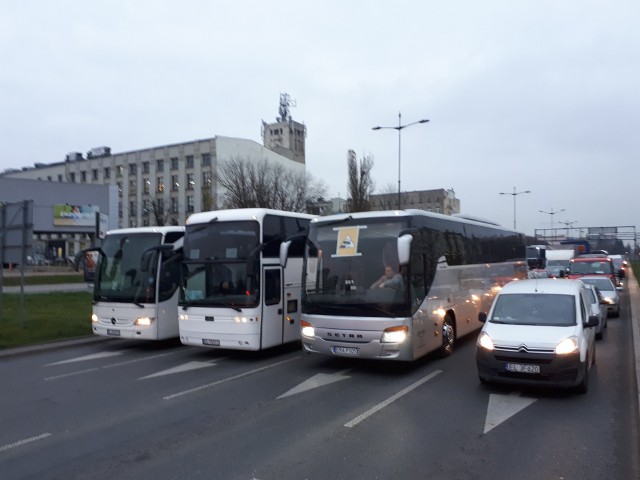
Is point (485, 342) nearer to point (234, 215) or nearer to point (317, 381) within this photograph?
point (317, 381)

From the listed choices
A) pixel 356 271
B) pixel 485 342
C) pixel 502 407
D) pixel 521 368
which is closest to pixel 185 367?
pixel 356 271

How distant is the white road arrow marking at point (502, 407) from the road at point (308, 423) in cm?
3

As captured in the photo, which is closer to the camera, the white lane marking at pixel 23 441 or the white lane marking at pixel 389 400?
the white lane marking at pixel 23 441

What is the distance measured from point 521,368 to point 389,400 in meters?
2.08

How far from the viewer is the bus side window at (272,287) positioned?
12.2 meters

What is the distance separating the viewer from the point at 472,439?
265 inches

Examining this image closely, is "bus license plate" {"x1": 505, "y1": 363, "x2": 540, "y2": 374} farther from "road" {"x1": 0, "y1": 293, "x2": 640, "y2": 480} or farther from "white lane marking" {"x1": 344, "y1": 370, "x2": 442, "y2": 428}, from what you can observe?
"white lane marking" {"x1": 344, "y1": 370, "x2": 442, "y2": 428}

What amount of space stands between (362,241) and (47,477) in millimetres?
6750

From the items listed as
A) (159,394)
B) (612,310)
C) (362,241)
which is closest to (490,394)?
(362,241)

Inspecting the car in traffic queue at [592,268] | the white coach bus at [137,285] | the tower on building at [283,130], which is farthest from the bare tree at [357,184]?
the tower on building at [283,130]

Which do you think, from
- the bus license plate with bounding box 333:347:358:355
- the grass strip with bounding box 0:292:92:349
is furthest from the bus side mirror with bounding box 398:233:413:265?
the grass strip with bounding box 0:292:92:349

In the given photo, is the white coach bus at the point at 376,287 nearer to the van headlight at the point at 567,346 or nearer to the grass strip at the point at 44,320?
the van headlight at the point at 567,346

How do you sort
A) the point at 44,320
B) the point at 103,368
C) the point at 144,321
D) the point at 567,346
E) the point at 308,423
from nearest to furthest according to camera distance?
the point at 308,423, the point at 567,346, the point at 103,368, the point at 144,321, the point at 44,320

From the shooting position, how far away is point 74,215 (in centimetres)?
5391
